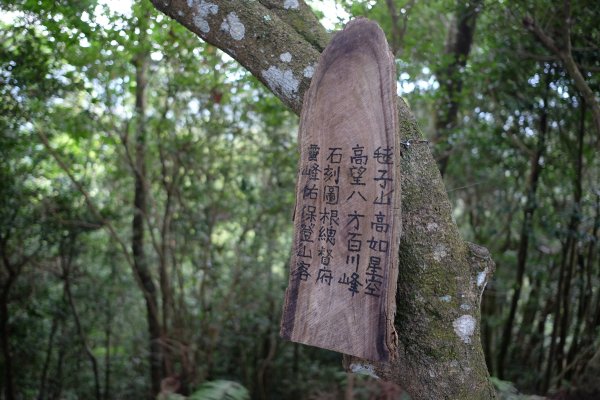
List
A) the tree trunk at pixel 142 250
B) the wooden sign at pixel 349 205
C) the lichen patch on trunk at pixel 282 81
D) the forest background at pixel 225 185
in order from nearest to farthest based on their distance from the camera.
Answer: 1. the wooden sign at pixel 349 205
2. the lichen patch on trunk at pixel 282 81
3. the forest background at pixel 225 185
4. the tree trunk at pixel 142 250

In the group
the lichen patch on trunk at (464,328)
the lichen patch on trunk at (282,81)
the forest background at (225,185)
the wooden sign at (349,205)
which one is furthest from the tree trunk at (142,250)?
A: the lichen patch on trunk at (464,328)

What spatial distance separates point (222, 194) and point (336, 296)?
410 centimetres

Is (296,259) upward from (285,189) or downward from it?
downward

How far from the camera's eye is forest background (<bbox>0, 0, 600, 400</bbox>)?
178 inches

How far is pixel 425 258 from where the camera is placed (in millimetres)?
2027

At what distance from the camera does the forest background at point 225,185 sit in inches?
178

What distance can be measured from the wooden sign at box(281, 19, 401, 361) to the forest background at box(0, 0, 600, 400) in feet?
6.85

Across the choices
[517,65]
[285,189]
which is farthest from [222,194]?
[517,65]

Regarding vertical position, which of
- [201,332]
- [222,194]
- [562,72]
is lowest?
→ [201,332]

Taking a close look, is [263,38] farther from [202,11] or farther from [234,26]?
[202,11]

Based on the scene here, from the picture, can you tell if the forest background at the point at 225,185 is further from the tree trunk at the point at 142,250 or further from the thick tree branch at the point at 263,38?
the thick tree branch at the point at 263,38

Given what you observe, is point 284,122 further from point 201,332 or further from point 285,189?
point 201,332

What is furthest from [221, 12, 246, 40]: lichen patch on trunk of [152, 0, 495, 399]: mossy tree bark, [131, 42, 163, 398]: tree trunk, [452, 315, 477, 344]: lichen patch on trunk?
[131, 42, 163, 398]: tree trunk

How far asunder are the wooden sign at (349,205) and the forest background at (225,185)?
2087mm
